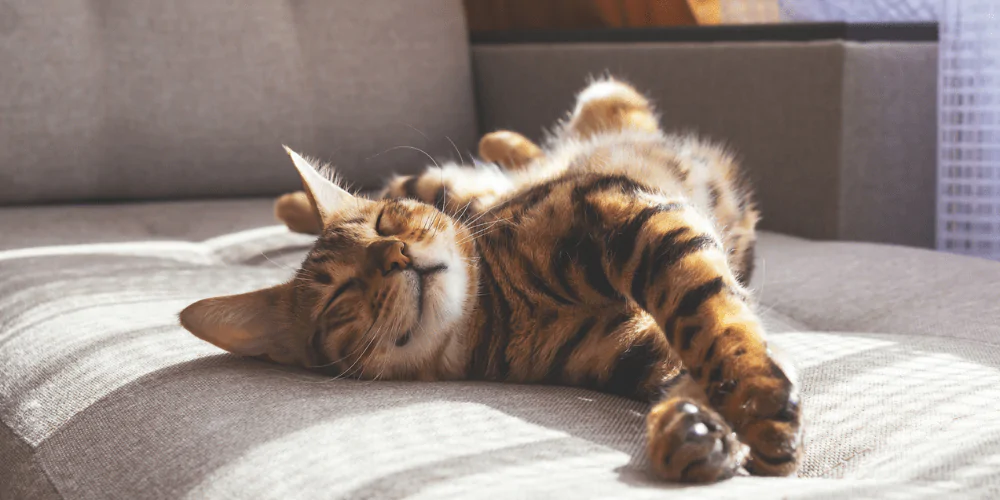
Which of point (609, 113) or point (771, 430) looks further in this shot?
point (609, 113)

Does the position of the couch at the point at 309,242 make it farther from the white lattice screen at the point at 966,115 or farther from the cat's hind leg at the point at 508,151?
the cat's hind leg at the point at 508,151

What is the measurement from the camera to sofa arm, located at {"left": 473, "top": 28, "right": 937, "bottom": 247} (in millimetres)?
1929

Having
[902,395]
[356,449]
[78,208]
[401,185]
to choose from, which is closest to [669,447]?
[356,449]

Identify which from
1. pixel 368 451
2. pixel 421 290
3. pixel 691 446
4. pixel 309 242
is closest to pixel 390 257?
pixel 421 290

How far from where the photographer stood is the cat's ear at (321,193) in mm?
1230

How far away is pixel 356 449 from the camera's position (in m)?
0.75

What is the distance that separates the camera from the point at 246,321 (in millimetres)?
1059

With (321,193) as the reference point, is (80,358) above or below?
below

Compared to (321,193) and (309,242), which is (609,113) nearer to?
(309,242)

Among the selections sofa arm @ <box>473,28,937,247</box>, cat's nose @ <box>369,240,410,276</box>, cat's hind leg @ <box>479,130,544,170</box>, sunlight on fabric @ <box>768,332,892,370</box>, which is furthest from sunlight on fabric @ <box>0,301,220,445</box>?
sofa arm @ <box>473,28,937,247</box>

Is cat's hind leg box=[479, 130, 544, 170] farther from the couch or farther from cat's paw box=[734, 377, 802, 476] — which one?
cat's paw box=[734, 377, 802, 476]

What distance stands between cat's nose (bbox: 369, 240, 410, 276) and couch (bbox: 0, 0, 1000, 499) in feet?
0.45

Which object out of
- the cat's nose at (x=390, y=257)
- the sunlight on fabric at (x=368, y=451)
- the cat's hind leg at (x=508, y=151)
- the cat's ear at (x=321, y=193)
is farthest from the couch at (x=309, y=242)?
the cat's hind leg at (x=508, y=151)

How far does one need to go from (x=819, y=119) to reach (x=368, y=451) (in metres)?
1.50
